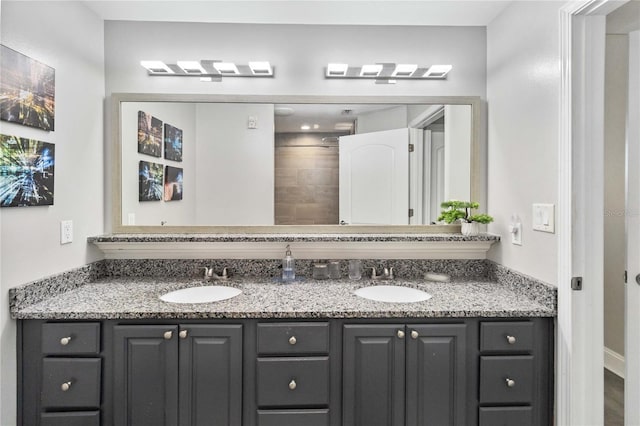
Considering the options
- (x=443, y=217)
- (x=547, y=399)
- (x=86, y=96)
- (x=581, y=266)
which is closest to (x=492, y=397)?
(x=547, y=399)

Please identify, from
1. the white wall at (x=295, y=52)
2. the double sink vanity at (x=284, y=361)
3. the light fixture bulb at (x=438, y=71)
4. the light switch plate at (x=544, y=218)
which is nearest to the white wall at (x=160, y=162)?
the white wall at (x=295, y=52)

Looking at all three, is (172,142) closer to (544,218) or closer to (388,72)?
(388,72)

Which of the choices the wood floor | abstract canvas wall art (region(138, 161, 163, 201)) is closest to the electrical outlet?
abstract canvas wall art (region(138, 161, 163, 201))

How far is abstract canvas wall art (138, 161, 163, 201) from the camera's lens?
208 cm

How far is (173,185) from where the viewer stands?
209 centimetres

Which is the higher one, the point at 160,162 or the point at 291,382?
the point at 160,162

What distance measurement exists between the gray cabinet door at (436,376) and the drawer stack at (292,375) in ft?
1.16

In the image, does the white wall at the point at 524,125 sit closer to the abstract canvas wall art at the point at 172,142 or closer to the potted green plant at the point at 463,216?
the potted green plant at the point at 463,216

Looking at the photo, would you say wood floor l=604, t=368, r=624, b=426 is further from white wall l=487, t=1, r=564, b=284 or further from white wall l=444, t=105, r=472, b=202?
white wall l=444, t=105, r=472, b=202

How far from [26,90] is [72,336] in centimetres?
103

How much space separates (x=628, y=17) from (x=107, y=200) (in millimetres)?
3099

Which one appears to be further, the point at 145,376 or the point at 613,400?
the point at 613,400

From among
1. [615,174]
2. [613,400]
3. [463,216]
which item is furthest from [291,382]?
[615,174]

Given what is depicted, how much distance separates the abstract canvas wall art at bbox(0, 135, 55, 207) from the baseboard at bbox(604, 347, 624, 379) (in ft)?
11.7
